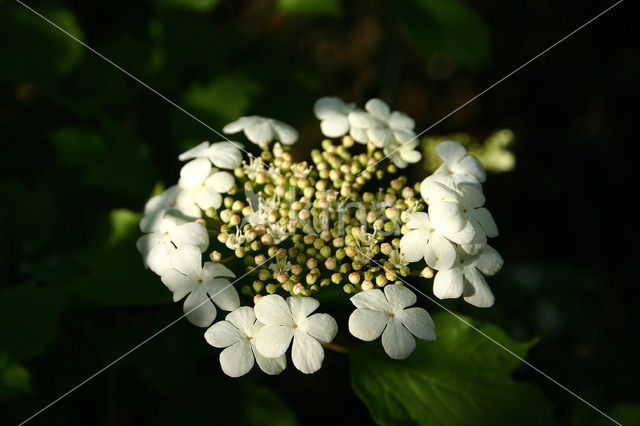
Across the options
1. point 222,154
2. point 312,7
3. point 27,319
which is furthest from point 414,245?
point 312,7

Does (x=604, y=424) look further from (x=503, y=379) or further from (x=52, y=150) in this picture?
(x=52, y=150)

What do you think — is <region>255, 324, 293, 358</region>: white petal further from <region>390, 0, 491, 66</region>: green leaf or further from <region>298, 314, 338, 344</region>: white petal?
<region>390, 0, 491, 66</region>: green leaf

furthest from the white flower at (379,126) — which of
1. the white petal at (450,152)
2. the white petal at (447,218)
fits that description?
the white petal at (447,218)

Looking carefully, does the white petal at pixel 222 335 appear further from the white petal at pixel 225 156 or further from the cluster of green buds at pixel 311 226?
the white petal at pixel 225 156

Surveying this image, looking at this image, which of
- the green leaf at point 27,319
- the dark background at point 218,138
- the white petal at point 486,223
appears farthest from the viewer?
the dark background at point 218,138

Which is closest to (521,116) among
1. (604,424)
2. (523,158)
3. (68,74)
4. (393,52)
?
(523,158)

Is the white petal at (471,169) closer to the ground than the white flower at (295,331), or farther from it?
farther from it

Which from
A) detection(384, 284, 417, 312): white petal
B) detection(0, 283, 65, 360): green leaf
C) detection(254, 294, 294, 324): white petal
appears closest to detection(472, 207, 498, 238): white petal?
detection(384, 284, 417, 312): white petal

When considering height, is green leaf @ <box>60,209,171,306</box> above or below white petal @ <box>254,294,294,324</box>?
above
